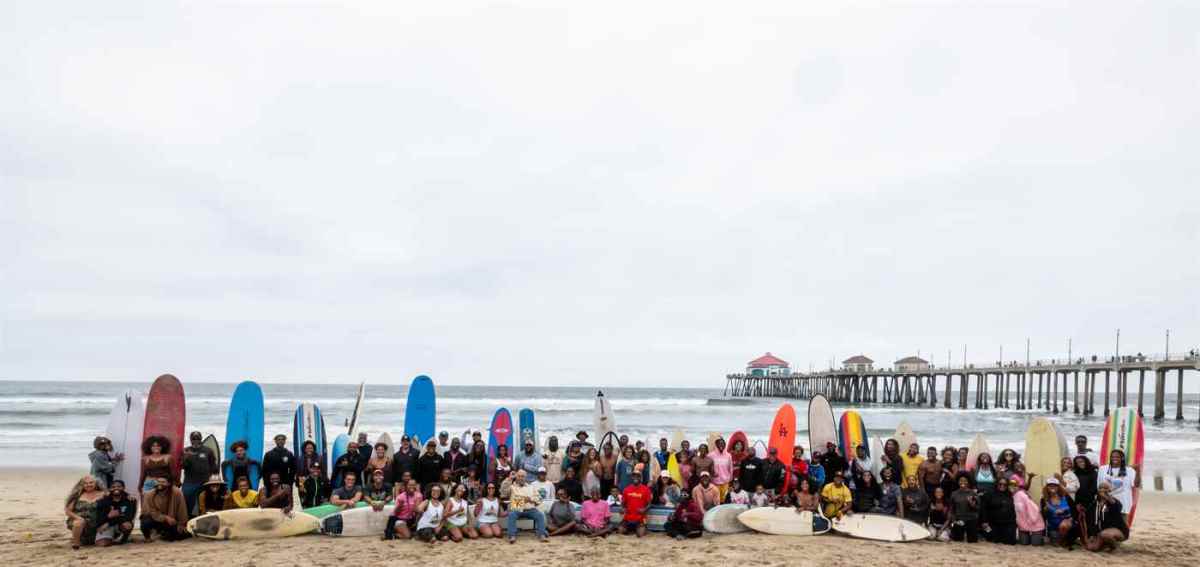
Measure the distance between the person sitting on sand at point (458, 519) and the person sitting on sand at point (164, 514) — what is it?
7.51ft

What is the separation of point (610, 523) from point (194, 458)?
4.03 m

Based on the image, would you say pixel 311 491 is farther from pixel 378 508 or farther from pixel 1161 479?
pixel 1161 479

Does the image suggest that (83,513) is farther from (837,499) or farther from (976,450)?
(976,450)

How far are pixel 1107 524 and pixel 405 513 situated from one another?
6.35 m

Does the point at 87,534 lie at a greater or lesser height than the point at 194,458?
lesser

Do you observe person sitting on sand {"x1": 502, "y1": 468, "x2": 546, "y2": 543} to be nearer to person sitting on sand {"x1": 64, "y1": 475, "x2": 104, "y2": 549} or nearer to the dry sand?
the dry sand

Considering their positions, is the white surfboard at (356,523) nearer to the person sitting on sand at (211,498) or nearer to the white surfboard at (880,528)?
the person sitting on sand at (211,498)

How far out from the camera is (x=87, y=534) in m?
6.79

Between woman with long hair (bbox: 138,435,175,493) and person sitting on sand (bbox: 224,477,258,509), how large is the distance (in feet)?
2.30

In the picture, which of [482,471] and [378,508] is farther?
[482,471]

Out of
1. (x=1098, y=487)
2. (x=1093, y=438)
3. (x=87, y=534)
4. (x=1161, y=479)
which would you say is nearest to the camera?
(x=87, y=534)

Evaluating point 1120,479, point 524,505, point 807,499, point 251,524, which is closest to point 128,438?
point 251,524

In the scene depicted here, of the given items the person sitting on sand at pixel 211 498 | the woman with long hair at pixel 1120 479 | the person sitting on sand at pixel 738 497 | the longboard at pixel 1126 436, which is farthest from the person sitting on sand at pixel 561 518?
the longboard at pixel 1126 436

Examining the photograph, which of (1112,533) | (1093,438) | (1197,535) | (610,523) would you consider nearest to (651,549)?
(610,523)
